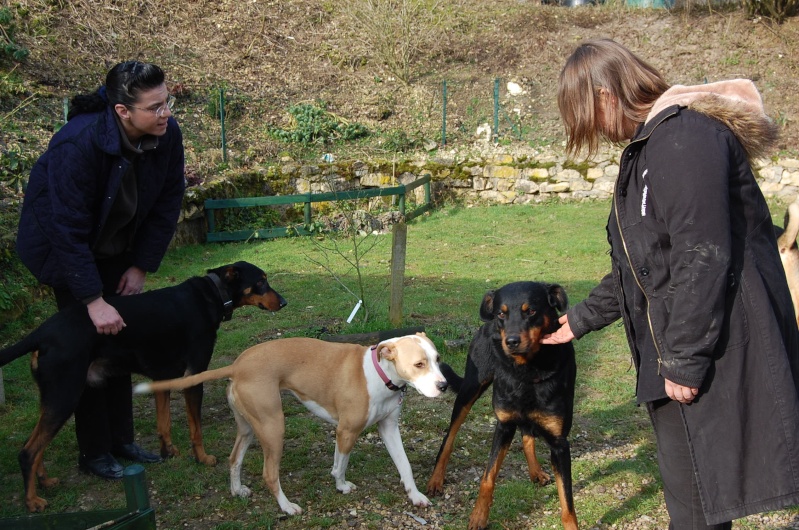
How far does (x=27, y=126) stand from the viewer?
39.5ft

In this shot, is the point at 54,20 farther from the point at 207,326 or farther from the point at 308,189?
the point at 207,326

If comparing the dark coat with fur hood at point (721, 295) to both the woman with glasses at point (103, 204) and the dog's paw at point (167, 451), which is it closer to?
the woman with glasses at point (103, 204)

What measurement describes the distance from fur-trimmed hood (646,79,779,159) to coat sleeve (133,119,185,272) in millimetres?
3032

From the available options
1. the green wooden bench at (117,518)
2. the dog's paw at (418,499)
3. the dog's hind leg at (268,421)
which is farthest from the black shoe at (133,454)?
the green wooden bench at (117,518)

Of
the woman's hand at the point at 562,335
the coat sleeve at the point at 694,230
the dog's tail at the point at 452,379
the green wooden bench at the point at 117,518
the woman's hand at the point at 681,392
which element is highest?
the coat sleeve at the point at 694,230

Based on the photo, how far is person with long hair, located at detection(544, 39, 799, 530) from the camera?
2332mm

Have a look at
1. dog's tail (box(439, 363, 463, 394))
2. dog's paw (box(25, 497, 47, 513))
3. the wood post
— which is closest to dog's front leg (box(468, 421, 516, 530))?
dog's tail (box(439, 363, 463, 394))

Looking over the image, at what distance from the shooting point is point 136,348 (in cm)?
450

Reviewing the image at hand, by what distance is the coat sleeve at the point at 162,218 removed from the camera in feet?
15.0

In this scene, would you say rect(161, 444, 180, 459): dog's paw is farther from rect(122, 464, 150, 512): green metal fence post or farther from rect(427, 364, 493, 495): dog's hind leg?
rect(122, 464, 150, 512): green metal fence post

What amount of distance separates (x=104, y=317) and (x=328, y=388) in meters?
1.33

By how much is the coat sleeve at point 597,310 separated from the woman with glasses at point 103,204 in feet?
7.97

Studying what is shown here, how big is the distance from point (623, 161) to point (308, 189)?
12373mm

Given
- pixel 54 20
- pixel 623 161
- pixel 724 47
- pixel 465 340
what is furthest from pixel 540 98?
pixel 623 161
